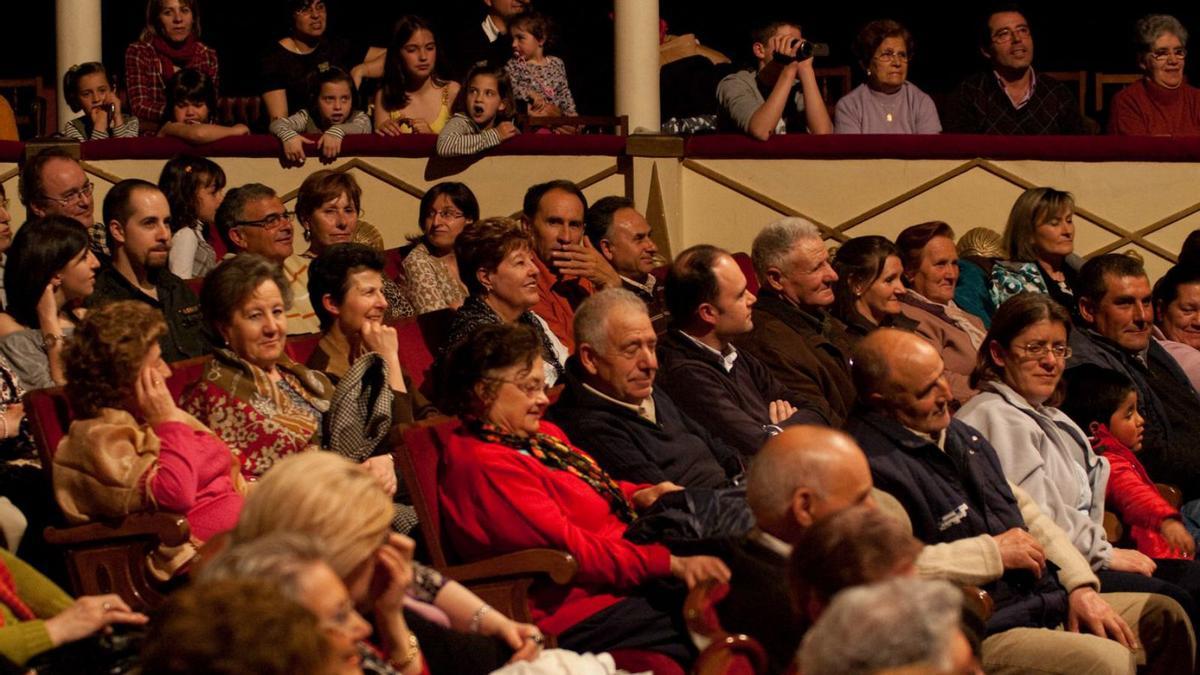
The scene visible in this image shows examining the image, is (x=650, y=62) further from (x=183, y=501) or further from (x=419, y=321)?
(x=183, y=501)

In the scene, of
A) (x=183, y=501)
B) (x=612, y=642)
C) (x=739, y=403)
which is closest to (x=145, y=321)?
(x=183, y=501)

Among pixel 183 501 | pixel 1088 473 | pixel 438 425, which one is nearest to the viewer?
pixel 183 501

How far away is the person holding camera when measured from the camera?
7.45 metres

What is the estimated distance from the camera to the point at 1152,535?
5133 mm

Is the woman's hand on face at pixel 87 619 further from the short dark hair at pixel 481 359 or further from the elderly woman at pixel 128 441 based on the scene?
the short dark hair at pixel 481 359

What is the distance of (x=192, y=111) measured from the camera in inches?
300

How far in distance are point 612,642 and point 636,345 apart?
847 mm

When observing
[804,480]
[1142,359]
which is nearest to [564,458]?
[804,480]

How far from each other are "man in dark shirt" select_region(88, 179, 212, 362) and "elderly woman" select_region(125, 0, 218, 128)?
2.25 meters

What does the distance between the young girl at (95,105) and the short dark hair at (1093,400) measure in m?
3.90

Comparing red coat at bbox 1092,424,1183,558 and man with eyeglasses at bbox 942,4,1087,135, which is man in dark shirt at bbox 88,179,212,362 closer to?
red coat at bbox 1092,424,1183,558

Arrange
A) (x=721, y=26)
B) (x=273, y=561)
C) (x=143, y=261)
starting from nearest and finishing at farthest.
Result: (x=273, y=561)
(x=143, y=261)
(x=721, y=26)

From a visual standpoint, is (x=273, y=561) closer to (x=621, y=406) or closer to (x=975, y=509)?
(x=621, y=406)

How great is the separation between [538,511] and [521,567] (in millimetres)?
139
